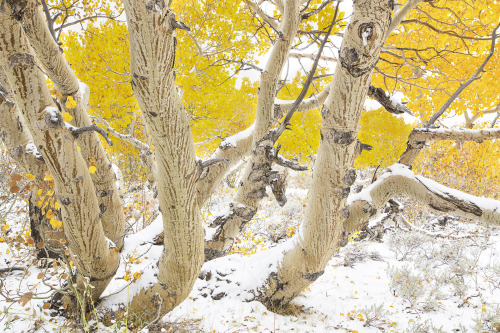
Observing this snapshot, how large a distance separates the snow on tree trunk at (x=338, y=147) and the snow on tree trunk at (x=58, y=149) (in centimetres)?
130

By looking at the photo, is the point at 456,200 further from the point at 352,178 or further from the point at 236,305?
the point at 236,305

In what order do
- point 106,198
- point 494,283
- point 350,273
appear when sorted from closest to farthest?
1. point 106,198
2. point 494,283
3. point 350,273

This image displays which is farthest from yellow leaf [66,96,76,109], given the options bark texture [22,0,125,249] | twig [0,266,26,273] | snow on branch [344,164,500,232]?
twig [0,266,26,273]

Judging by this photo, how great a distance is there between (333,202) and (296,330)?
1264mm

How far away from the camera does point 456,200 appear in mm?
1682

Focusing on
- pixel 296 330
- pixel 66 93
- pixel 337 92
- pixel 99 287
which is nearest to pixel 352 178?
pixel 337 92

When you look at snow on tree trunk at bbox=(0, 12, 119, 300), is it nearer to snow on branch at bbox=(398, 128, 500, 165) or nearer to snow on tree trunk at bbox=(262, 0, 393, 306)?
snow on tree trunk at bbox=(262, 0, 393, 306)

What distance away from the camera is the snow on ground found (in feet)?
6.59

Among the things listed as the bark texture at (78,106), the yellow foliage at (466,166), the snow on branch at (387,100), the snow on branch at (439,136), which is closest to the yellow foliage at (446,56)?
the yellow foliage at (466,166)

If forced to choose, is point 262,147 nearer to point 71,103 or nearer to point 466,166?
point 71,103

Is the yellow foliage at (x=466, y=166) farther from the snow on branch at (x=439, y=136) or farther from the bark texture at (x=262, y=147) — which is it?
the bark texture at (x=262, y=147)

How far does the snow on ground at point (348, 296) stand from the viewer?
201 centimetres

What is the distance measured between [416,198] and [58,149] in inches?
86.9

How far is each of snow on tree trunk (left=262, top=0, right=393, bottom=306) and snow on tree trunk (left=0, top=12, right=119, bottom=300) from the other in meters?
1.30
